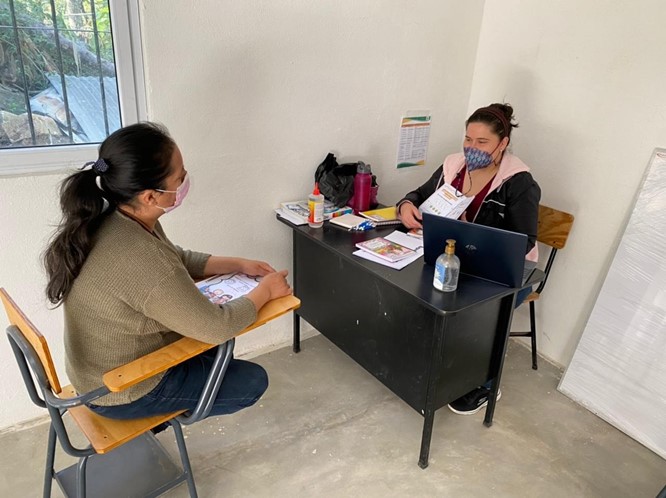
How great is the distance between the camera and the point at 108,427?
135cm

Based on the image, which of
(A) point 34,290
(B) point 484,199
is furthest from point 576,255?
(A) point 34,290

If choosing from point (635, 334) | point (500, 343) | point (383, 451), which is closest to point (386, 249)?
point (500, 343)

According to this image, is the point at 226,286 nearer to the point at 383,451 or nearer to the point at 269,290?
the point at 269,290

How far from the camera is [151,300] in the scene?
1214 millimetres

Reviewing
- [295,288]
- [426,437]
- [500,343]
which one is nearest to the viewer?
[426,437]

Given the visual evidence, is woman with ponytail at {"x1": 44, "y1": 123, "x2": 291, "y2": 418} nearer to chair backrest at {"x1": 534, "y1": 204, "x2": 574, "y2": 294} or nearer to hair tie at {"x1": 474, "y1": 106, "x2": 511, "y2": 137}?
hair tie at {"x1": 474, "y1": 106, "x2": 511, "y2": 137}

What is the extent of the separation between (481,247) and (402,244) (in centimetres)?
41

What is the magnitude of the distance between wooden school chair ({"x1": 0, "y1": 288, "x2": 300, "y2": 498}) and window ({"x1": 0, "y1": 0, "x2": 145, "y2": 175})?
72 cm

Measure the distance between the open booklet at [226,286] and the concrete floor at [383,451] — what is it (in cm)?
76

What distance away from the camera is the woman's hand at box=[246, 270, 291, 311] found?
1434 millimetres

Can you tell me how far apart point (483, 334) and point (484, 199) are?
0.60 meters

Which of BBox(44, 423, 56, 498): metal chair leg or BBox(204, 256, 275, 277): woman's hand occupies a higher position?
BBox(204, 256, 275, 277): woman's hand

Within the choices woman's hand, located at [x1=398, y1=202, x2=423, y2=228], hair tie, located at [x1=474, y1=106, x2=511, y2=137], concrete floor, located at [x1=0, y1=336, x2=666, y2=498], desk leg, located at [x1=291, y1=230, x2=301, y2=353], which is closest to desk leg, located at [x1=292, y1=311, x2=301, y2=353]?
desk leg, located at [x1=291, y1=230, x2=301, y2=353]

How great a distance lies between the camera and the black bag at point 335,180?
7.54ft
